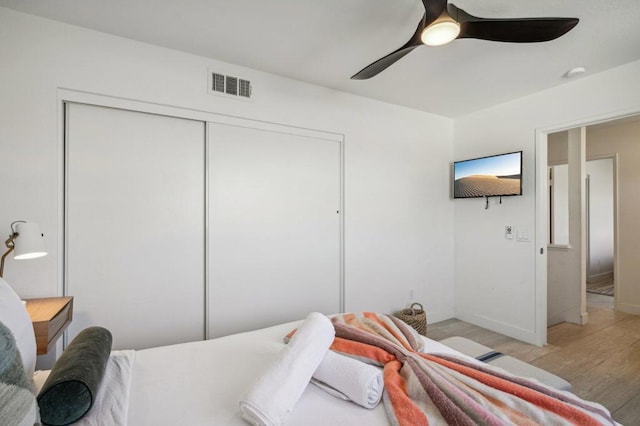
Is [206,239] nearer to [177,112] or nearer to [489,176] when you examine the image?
[177,112]

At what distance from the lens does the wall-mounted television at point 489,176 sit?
3.02m

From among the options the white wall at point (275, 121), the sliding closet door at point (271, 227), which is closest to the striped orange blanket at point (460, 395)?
the sliding closet door at point (271, 227)

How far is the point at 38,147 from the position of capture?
1.87 meters

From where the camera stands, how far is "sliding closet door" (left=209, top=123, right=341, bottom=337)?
2.43 metres

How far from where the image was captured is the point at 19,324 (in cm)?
111

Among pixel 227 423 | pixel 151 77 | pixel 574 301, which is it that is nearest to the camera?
pixel 227 423

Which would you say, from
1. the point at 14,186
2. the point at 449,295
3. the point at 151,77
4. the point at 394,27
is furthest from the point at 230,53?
the point at 449,295

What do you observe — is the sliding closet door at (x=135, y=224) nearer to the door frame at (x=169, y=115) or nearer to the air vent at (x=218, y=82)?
the door frame at (x=169, y=115)

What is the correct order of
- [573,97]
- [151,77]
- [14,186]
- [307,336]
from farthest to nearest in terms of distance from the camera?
[573,97] < [151,77] < [14,186] < [307,336]

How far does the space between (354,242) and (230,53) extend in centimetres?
199

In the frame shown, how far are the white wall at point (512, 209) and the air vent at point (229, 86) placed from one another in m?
2.63

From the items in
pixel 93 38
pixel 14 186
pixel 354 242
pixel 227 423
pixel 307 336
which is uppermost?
pixel 93 38

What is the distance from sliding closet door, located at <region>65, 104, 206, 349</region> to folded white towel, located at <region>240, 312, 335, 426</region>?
4.47 ft

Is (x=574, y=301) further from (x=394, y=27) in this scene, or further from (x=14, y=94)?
(x=14, y=94)
